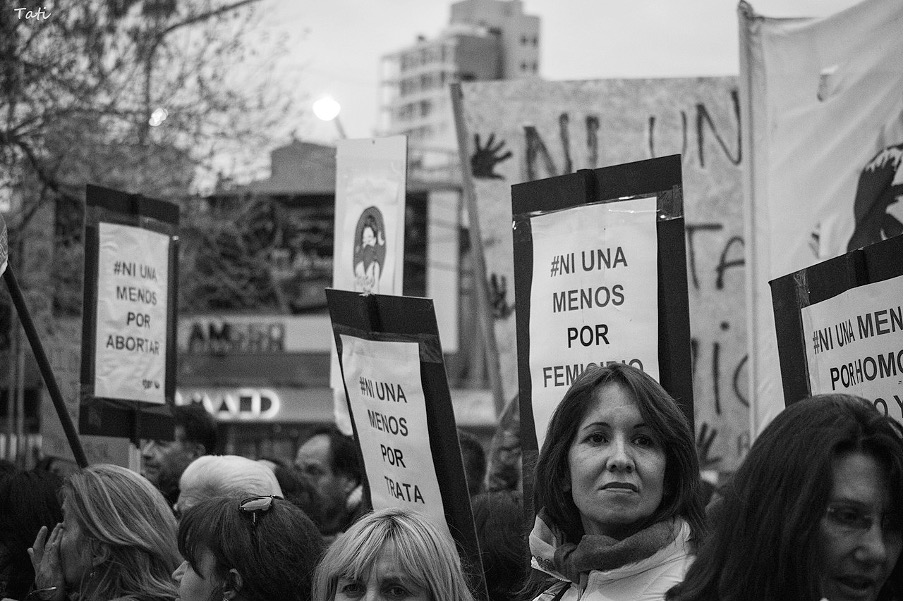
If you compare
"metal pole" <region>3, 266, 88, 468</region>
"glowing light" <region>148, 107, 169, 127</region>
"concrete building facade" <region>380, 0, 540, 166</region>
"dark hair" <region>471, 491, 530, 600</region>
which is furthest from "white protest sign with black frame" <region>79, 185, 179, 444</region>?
"concrete building facade" <region>380, 0, 540, 166</region>

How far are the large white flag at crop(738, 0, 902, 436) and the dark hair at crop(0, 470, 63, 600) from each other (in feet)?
9.64

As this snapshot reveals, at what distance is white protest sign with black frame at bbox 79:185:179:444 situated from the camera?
5.75 m

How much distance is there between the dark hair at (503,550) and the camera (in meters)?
4.11

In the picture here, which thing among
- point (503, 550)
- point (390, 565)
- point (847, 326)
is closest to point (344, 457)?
point (503, 550)

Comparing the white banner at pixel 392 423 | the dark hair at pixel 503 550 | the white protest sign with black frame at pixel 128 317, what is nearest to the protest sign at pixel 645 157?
the white protest sign with black frame at pixel 128 317

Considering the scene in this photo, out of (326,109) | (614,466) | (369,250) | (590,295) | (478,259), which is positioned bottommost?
(614,466)

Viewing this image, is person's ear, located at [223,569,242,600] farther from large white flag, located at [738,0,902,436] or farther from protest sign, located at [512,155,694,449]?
large white flag, located at [738,0,902,436]

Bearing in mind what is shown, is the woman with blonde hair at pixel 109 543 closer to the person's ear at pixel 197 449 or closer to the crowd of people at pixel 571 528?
the crowd of people at pixel 571 528

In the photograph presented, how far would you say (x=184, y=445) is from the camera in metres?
7.00

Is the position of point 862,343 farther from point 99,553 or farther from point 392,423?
point 99,553

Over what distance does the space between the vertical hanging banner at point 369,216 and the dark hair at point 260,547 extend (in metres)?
2.39

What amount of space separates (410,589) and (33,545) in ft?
5.80

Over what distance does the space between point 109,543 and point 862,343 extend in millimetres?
2255

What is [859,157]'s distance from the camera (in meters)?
5.79
